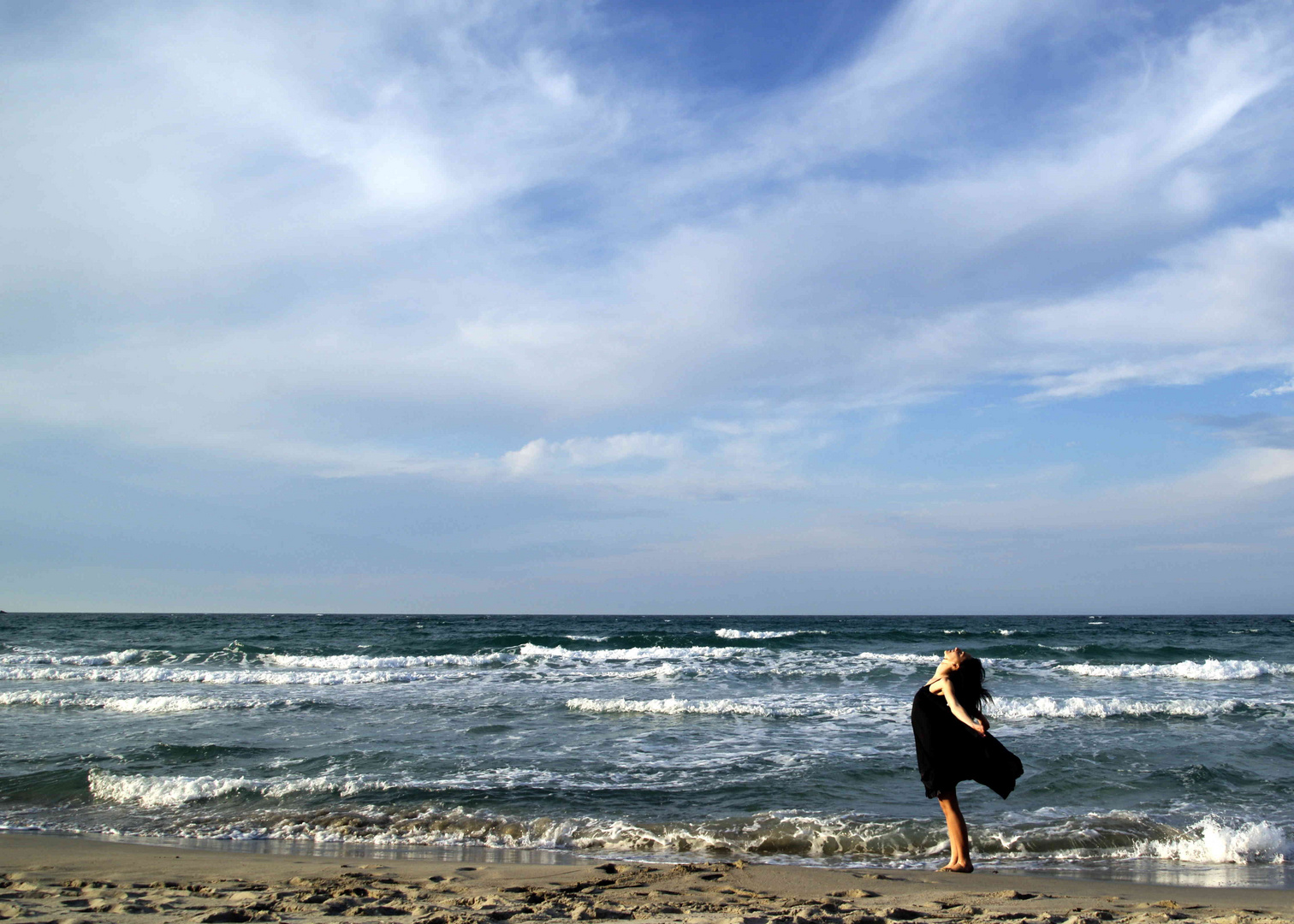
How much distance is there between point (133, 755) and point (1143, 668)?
1005 inches

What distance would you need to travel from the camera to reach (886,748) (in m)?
10.5

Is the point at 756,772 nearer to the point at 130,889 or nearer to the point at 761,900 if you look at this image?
the point at 761,900

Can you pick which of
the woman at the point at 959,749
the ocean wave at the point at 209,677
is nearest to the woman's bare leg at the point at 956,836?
the woman at the point at 959,749

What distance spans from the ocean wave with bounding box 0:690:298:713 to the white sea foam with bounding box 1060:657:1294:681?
67.7 feet

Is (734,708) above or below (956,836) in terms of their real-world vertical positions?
below

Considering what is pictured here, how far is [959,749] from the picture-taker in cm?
606

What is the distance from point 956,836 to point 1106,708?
9699mm

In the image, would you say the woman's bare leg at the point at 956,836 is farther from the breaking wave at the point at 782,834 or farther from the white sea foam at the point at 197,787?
the white sea foam at the point at 197,787

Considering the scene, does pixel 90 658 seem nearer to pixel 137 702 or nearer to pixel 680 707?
pixel 137 702

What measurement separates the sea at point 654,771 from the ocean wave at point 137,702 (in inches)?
2.9

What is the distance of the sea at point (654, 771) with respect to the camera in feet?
22.8

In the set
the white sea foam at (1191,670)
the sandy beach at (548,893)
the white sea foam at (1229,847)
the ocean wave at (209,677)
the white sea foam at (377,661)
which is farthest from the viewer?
the white sea foam at (377,661)

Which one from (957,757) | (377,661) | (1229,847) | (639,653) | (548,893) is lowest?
(639,653)

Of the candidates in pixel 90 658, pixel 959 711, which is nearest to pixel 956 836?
pixel 959 711
